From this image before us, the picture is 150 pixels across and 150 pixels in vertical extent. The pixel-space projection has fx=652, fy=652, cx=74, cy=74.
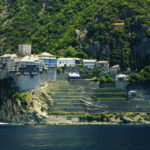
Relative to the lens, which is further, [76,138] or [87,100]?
[87,100]

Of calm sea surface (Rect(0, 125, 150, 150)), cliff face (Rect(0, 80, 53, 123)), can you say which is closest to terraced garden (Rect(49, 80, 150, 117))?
cliff face (Rect(0, 80, 53, 123))

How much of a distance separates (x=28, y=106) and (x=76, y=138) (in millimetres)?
51747

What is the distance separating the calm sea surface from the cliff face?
368 inches

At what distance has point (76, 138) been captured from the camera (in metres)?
141

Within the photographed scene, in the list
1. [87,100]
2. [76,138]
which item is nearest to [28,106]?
[87,100]

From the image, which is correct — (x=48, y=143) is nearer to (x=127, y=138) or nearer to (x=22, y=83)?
(x=127, y=138)

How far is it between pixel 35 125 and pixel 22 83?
1796 centimetres

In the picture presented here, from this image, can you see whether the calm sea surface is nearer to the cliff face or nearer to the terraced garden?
the cliff face

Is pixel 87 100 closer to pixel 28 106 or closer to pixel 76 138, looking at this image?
pixel 28 106

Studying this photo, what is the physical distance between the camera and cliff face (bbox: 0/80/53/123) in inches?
7421

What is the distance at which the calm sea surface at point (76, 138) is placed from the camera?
126 m

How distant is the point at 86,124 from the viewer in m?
185

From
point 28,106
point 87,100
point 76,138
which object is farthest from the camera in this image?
point 87,100

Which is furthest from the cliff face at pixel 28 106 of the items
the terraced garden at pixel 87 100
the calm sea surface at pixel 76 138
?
the calm sea surface at pixel 76 138
